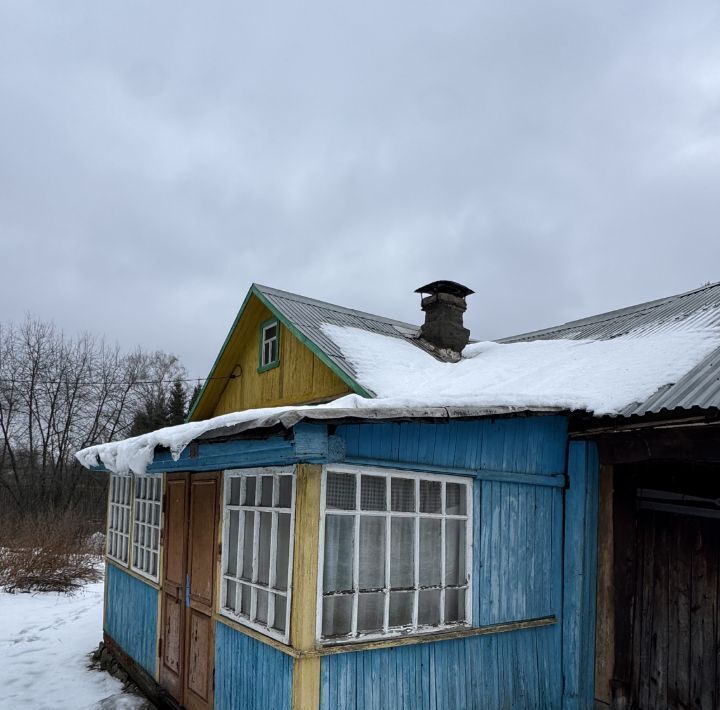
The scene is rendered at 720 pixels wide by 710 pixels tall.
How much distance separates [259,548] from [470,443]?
181 centimetres

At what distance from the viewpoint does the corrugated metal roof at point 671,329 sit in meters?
4.52

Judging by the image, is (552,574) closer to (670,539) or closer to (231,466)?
(670,539)

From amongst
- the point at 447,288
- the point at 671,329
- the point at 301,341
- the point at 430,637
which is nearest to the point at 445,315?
the point at 447,288

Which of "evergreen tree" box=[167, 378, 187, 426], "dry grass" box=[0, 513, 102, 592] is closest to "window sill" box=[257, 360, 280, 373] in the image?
"dry grass" box=[0, 513, 102, 592]

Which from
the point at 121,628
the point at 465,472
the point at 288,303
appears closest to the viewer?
the point at 465,472

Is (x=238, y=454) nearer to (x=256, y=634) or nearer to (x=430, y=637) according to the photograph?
(x=256, y=634)

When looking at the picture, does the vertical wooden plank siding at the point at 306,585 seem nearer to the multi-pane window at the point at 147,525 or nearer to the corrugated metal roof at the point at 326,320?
the multi-pane window at the point at 147,525

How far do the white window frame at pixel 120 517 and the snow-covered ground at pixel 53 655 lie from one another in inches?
53.3

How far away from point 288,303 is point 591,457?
19.1ft

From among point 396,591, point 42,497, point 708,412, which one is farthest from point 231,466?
point 42,497

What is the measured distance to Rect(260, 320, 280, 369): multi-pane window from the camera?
33.9 feet

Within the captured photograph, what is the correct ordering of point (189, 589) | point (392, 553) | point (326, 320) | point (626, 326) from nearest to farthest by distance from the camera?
1. point (392, 553)
2. point (189, 589)
3. point (626, 326)
4. point (326, 320)

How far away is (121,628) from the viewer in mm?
7805

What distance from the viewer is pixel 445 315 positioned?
10.1 meters
